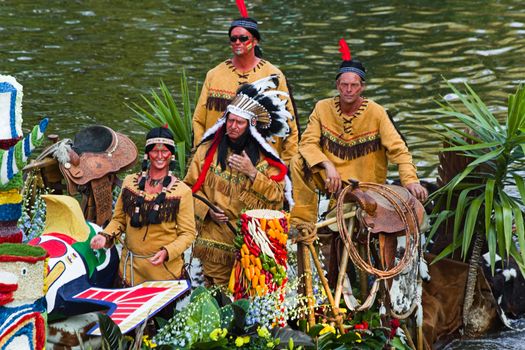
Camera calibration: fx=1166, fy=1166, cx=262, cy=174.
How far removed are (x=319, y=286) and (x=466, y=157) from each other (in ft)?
6.69

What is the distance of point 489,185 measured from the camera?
8617 millimetres

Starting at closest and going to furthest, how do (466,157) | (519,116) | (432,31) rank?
(519,116), (466,157), (432,31)

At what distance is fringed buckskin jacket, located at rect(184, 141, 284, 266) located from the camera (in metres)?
7.90

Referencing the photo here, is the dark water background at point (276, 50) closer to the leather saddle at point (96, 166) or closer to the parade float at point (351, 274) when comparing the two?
the parade float at point (351, 274)

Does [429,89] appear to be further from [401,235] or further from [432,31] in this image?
[401,235]

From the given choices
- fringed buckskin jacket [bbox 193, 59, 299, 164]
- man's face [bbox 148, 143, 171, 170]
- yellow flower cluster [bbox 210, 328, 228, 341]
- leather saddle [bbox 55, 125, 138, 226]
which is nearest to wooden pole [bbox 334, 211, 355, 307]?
yellow flower cluster [bbox 210, 328, 228, 341]

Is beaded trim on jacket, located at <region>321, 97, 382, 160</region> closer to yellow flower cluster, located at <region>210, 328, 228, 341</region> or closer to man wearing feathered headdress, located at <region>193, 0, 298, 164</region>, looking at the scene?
man wearing feathered headdress, located at <region>193, 0, 298, 164</region>

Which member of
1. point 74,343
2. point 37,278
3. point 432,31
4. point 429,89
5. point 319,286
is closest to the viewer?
point 37,278

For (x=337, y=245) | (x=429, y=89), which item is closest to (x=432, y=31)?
(x=429, y=89)

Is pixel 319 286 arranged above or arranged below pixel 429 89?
above

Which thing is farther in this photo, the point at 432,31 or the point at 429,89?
the point at 432,31

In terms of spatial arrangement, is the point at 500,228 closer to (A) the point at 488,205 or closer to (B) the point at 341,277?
(A) the point at 488,205

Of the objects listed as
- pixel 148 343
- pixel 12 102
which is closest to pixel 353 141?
pixel 148 343

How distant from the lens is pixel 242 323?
712 centimetres
